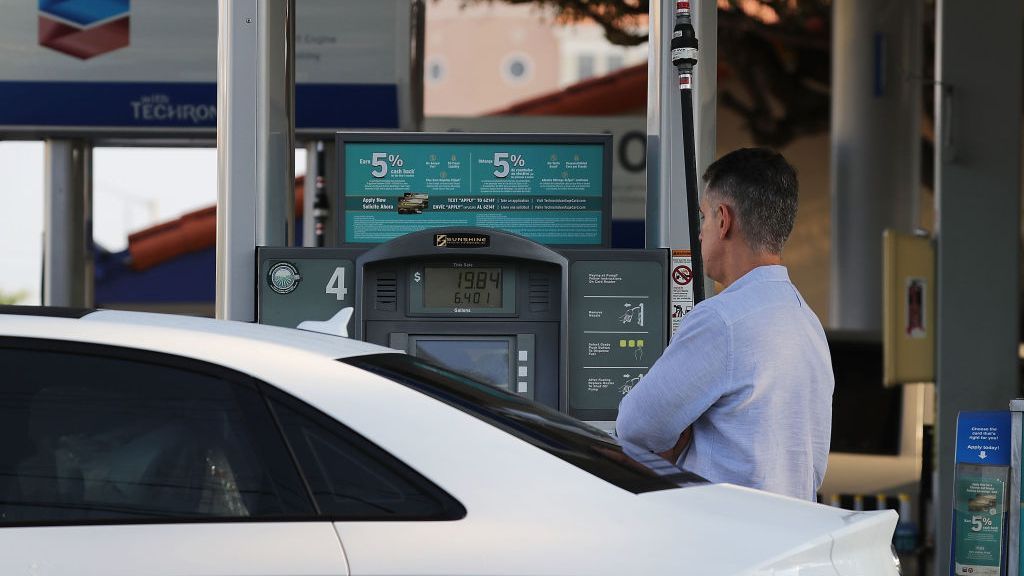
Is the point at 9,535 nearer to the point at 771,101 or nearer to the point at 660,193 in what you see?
the point at 660,193

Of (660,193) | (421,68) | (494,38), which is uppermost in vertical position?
(494,38)

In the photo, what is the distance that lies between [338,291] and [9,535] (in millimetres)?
1882

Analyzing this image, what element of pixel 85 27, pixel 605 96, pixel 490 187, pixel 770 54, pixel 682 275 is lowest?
pixel 682 275

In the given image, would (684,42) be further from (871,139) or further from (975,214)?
(871,139)

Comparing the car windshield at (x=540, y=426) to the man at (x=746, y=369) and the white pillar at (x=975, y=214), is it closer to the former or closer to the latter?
the man at (x=746, y=369)

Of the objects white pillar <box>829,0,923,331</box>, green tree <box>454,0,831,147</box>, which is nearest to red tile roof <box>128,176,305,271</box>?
green tree <box>454,0,831,147</box>

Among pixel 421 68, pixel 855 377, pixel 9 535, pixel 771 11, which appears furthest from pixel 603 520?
pixel 771 11

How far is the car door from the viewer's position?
2.45 metres

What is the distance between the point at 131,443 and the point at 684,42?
99.0 inches

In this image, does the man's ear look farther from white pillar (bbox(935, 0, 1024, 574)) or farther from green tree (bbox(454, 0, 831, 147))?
green tree (bbox(454, 0, 831, 147))

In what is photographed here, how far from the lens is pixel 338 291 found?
14.2ft

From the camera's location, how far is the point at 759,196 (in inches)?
134

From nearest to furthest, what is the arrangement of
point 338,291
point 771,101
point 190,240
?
point 338,291
point 190,240
point 771,101

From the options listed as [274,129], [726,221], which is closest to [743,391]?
[726,221]
